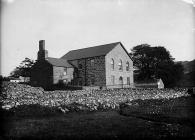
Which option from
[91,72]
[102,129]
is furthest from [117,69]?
[102,129]

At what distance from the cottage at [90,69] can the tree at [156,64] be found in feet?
82.4

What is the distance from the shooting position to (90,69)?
4441cm

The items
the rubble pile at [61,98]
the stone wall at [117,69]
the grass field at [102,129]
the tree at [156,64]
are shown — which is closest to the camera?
the grass field at [102,129]

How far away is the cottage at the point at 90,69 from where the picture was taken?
137 ft

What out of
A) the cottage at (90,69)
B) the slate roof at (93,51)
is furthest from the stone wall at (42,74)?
the slate roof at (93,51)

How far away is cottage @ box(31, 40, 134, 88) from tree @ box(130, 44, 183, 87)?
25.1 meters

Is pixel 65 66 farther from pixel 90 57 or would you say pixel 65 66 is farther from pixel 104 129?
pixel 104 129

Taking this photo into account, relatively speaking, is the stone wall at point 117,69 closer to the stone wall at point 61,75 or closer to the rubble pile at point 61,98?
the stone wall at point 61,75

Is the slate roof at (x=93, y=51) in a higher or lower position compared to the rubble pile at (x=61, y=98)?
higher

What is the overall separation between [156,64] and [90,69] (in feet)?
125

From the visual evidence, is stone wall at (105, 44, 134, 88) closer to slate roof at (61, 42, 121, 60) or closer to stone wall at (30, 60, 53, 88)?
slate roof at (61, 42, 121, 60)

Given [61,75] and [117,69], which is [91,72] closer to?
[117,69]

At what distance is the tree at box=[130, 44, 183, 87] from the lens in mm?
69188

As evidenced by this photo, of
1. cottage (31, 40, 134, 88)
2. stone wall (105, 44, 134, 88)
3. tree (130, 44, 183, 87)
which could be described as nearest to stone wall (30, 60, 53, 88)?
cottage (31, 40, 134, 88)
